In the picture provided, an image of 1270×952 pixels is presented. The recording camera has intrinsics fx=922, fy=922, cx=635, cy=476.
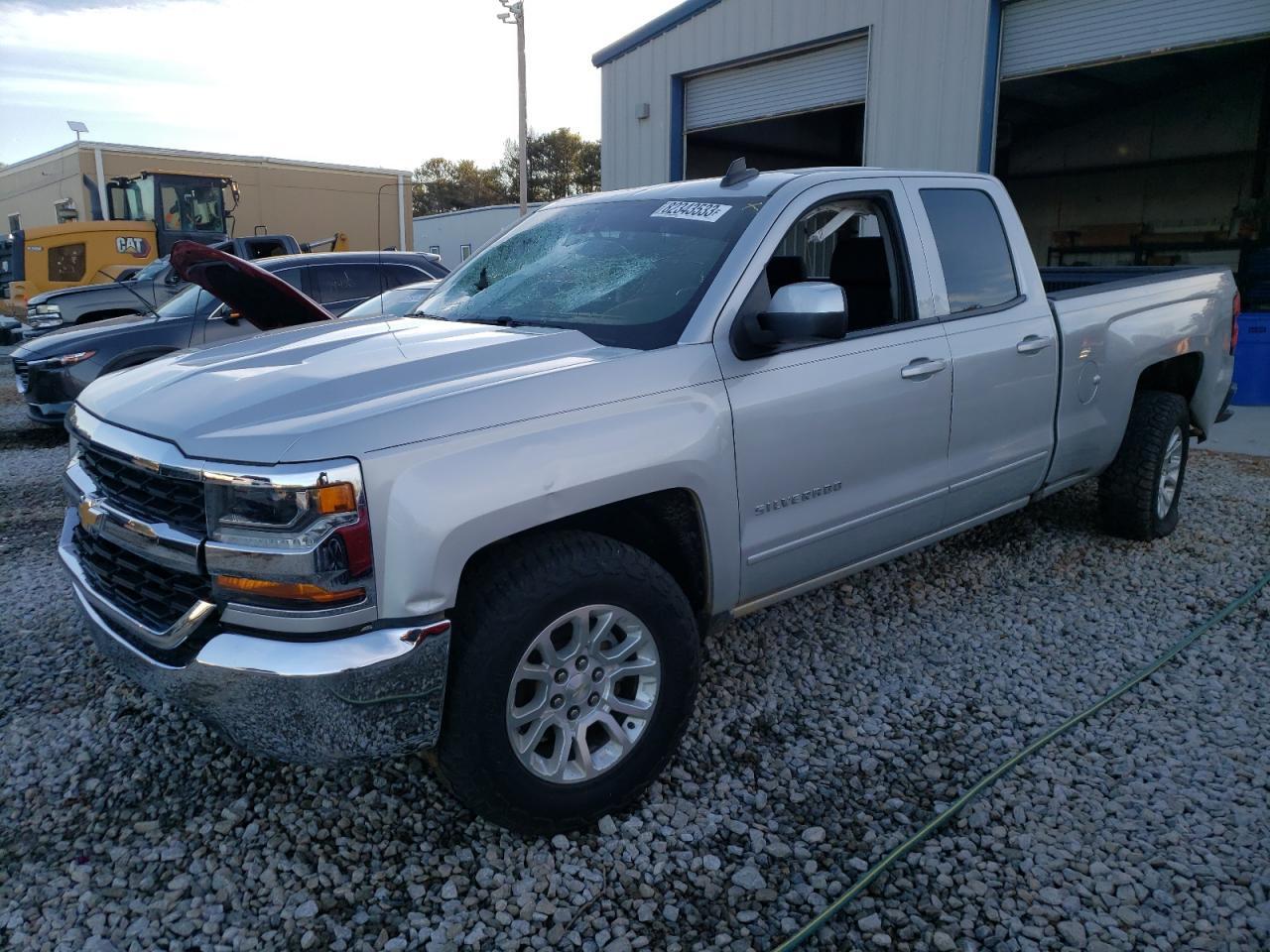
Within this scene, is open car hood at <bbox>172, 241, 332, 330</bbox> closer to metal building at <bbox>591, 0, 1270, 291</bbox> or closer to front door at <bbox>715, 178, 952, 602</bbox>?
front door at <bbox>715, 178, 952, 602</bbox>

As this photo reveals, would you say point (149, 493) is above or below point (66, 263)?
below

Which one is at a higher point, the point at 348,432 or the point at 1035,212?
the point at 1035,212

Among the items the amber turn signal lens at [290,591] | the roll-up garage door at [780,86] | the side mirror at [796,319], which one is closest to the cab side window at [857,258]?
the side mirror at [796,319]

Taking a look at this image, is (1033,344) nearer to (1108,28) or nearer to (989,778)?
(989,778)

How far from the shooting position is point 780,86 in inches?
493

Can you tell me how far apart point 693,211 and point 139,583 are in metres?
2.22

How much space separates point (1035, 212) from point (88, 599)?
23.6 meters

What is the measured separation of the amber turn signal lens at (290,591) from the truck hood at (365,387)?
29 cm

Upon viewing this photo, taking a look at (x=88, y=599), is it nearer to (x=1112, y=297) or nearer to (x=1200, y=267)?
(x=1112, y=297)

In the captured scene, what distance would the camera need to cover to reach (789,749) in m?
3.15

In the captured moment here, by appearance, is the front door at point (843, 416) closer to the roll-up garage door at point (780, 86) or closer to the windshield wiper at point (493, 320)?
the windshield wiper at point (493, 320)

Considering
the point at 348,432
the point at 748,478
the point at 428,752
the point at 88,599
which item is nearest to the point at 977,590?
the point at 748,478

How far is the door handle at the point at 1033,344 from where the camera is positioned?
399 centimetres

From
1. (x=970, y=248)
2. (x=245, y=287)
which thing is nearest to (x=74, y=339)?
(x=245, y=287)
